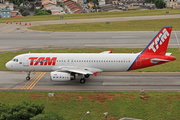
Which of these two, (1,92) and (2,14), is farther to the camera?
(2,14)

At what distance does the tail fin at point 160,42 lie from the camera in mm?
36469

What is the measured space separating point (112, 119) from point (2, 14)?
167 metres

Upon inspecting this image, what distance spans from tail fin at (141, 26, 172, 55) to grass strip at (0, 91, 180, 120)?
7985 mm

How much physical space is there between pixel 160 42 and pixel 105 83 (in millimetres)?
11003

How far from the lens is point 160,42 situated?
3681 centimetres

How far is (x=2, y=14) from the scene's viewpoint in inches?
6811

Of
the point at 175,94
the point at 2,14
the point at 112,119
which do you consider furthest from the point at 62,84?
the point at 2,14

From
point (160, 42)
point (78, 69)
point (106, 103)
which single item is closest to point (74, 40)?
point (78, 69)

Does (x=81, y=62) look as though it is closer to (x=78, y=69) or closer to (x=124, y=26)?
(x=78, y=69)

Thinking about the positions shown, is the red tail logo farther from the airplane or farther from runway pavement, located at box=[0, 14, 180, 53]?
runway pavement, located at box=[0, 14, 180, 53]

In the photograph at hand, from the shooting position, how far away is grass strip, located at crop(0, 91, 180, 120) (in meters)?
27.3

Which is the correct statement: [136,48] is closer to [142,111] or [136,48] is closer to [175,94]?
[175,94]

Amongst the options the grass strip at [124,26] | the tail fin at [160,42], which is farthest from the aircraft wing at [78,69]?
the grass strip at [124,26]

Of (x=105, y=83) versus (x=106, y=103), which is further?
(x=105, y=83)
